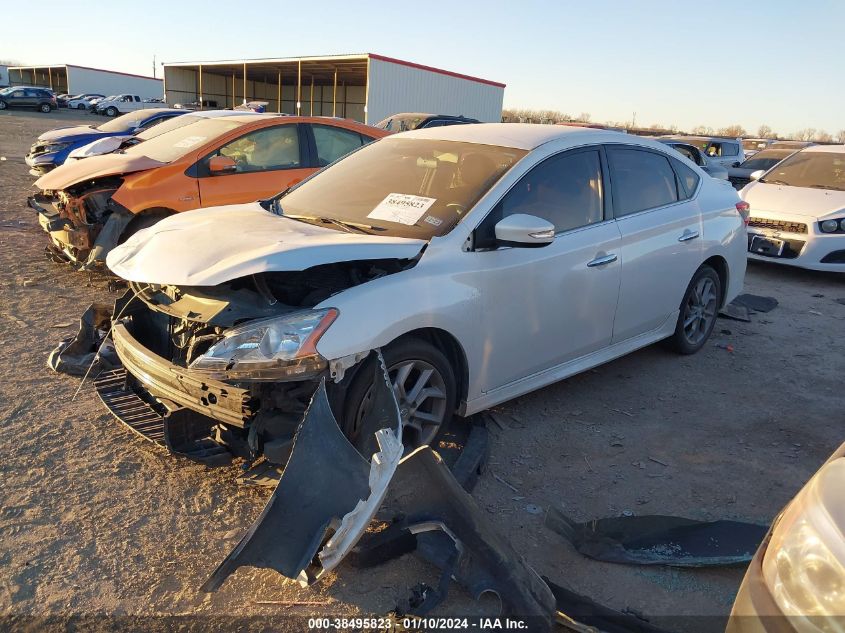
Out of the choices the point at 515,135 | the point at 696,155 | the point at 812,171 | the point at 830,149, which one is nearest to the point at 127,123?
the point at 515,135

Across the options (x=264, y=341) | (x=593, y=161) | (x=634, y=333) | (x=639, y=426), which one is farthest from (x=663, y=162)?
(x=264, y=341)

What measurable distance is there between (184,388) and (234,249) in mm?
687

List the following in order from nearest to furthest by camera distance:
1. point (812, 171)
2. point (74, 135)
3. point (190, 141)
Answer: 1. point (190, 141)
2. point (812, 171)
3. point (74, 135)

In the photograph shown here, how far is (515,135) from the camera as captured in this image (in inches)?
164

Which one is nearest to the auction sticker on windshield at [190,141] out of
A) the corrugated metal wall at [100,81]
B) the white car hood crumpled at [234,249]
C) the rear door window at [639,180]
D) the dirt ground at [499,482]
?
the dirt ground at [499,482]

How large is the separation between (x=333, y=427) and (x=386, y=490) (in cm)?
37

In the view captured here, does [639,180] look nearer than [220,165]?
Yes

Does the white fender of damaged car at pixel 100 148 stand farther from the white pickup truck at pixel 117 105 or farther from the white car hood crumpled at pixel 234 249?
the white pickup truck at pixel 117 105

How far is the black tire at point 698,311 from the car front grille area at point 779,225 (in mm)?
3630

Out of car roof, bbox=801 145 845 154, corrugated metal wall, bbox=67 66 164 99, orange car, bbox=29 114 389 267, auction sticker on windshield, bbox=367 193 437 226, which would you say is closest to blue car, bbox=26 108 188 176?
orange car, bbox=29 114 389 267

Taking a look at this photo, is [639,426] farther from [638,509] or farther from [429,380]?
[429,380]

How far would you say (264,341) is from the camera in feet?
9.26

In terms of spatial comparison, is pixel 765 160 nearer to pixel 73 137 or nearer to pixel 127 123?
pixel 127 123

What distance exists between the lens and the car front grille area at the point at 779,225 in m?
8.35
